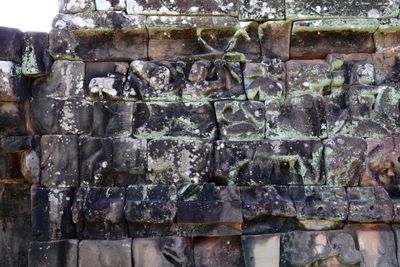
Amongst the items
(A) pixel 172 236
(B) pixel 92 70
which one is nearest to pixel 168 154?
(A) pixel 172 236

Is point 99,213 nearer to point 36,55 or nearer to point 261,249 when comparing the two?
point 261,249

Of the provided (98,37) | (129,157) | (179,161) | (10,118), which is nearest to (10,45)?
(10,118)

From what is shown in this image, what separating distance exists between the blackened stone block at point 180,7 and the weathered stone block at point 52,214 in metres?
1.78

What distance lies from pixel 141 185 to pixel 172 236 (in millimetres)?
526

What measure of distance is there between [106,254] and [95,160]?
82 cm

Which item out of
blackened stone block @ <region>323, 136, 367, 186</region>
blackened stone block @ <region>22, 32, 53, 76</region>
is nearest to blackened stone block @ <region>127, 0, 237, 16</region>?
blackened stone block @ <region>22, 32, 53, 76</region>

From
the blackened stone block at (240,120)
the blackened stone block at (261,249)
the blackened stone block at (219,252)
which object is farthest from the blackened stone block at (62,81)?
the blackened stone block at (261,249)

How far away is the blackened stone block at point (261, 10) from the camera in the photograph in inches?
179

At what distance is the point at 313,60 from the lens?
4.70 metres

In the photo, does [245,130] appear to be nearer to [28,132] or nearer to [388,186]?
[388,186]

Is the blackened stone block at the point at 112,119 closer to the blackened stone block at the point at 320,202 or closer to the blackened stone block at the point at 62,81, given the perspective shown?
the blackened stone block at the point at 62,81

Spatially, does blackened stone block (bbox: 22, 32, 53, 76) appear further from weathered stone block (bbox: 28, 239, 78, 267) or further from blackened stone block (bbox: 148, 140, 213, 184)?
weathered stone block (bbox: 28, 239, 78, 267)

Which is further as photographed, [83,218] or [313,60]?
[313,60]

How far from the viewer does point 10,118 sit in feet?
14.5
